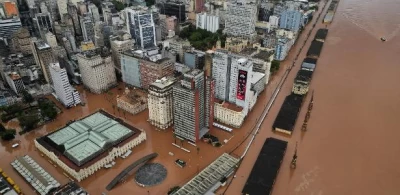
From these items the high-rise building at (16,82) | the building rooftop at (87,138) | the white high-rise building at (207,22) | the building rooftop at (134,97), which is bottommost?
the building rooftop at (87,138)

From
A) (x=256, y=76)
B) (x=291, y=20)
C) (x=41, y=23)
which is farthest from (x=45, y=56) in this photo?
(x=291, y=20)

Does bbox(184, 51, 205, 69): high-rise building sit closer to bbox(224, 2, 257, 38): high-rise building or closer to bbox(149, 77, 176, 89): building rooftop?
bbox(149, 77, 176, 89): building rooftop

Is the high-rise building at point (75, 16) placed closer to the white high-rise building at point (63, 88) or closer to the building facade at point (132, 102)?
the white high-rise building at point (63, 88)

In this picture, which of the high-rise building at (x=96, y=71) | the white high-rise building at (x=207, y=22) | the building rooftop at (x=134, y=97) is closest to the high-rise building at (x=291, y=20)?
the white high-rise building at (x=207, y=22)

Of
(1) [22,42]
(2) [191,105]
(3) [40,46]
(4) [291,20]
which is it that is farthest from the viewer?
(4) [291,20]

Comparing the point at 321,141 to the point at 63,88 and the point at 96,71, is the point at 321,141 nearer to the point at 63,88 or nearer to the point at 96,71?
the point at 96,71

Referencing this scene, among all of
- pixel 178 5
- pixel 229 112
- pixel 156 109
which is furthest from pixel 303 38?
pixel 156 109
